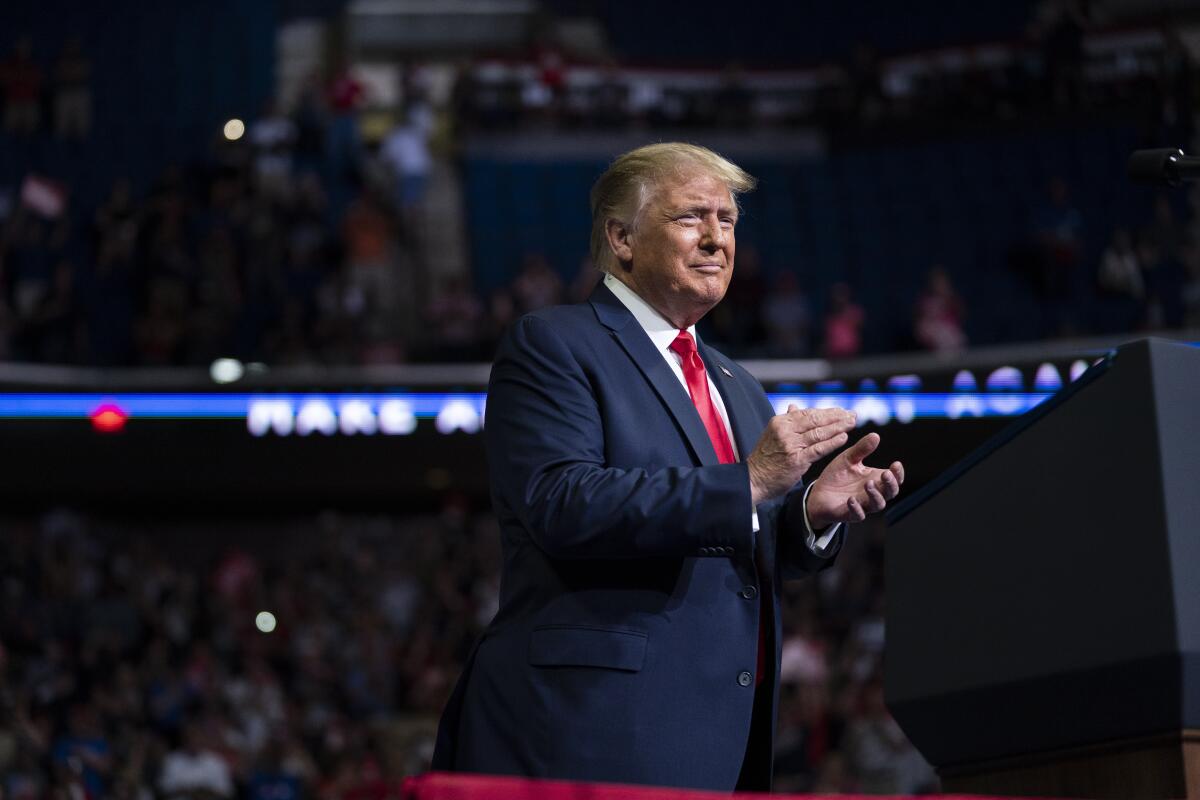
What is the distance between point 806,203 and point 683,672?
13293 mm

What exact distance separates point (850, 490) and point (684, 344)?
0.34 meters

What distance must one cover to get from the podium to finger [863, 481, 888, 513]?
0.07m

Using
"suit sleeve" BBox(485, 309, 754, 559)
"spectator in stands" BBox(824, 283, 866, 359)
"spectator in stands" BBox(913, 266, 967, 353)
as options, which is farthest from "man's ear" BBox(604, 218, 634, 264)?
"spectator in stands" BBox(913, 266, 967, 353)

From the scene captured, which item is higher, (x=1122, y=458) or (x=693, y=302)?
(x=693, y=302)

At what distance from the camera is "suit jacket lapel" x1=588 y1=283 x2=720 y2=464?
2.18 m

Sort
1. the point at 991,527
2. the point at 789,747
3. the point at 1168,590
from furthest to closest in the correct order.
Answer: the point at 789,747
the point at 991,527
the point at 1168,590

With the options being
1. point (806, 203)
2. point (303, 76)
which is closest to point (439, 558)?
Result: point (806, 203)

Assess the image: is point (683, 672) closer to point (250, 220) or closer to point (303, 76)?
point (250, 220)

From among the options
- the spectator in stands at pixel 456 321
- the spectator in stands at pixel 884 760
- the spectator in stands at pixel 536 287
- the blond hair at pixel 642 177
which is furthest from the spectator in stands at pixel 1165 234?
the blond hair at pixel 642 177

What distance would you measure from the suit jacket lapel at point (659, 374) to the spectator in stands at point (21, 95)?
42.7 feet

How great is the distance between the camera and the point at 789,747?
8406 millimetres

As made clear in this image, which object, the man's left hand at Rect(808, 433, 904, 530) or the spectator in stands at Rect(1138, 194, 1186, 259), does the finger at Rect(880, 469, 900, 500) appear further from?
the spectator in stands at Rect(1138, 194, 1186, 259)

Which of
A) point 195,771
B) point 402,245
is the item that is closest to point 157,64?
point 402,245

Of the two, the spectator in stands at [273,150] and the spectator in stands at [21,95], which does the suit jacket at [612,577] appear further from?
the spectator in stands at [21,95]
